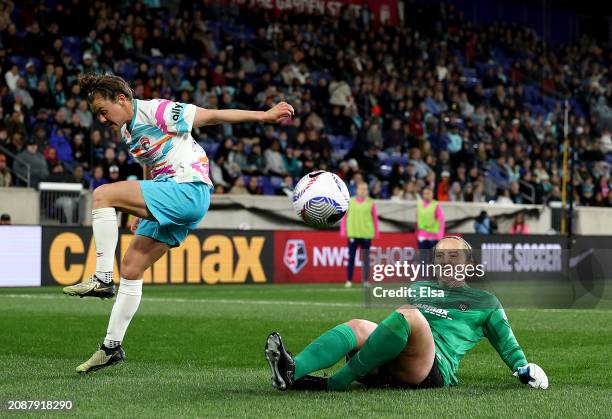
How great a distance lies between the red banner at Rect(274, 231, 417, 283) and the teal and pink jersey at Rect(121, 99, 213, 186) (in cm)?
1427

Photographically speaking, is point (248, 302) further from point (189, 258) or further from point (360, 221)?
point (360, 221)

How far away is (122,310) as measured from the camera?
8.03m

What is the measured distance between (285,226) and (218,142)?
106 inches

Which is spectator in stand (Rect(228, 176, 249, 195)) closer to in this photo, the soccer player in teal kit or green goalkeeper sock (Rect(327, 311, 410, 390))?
the soccer player in teal kit

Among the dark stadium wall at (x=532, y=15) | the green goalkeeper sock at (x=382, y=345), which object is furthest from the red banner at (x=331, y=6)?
the green goalkeeper sock at (x=382, y=345)

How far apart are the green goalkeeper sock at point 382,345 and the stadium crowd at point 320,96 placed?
14.1 m

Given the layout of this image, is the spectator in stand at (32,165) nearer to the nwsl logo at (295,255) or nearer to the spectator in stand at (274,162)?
the nwsl logo at (295,255)

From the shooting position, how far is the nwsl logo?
898 inches

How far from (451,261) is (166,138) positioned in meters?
2.37

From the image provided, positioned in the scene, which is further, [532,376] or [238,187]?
[238,187]

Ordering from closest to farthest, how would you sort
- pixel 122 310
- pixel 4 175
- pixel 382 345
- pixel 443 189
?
pixel 382 345, pixel 122 310, pixel 4 175, pixel 443 189

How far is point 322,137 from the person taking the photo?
27.0 metres

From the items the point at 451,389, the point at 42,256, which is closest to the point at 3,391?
the point at 451,389

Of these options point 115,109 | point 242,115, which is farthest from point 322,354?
point 115,109
